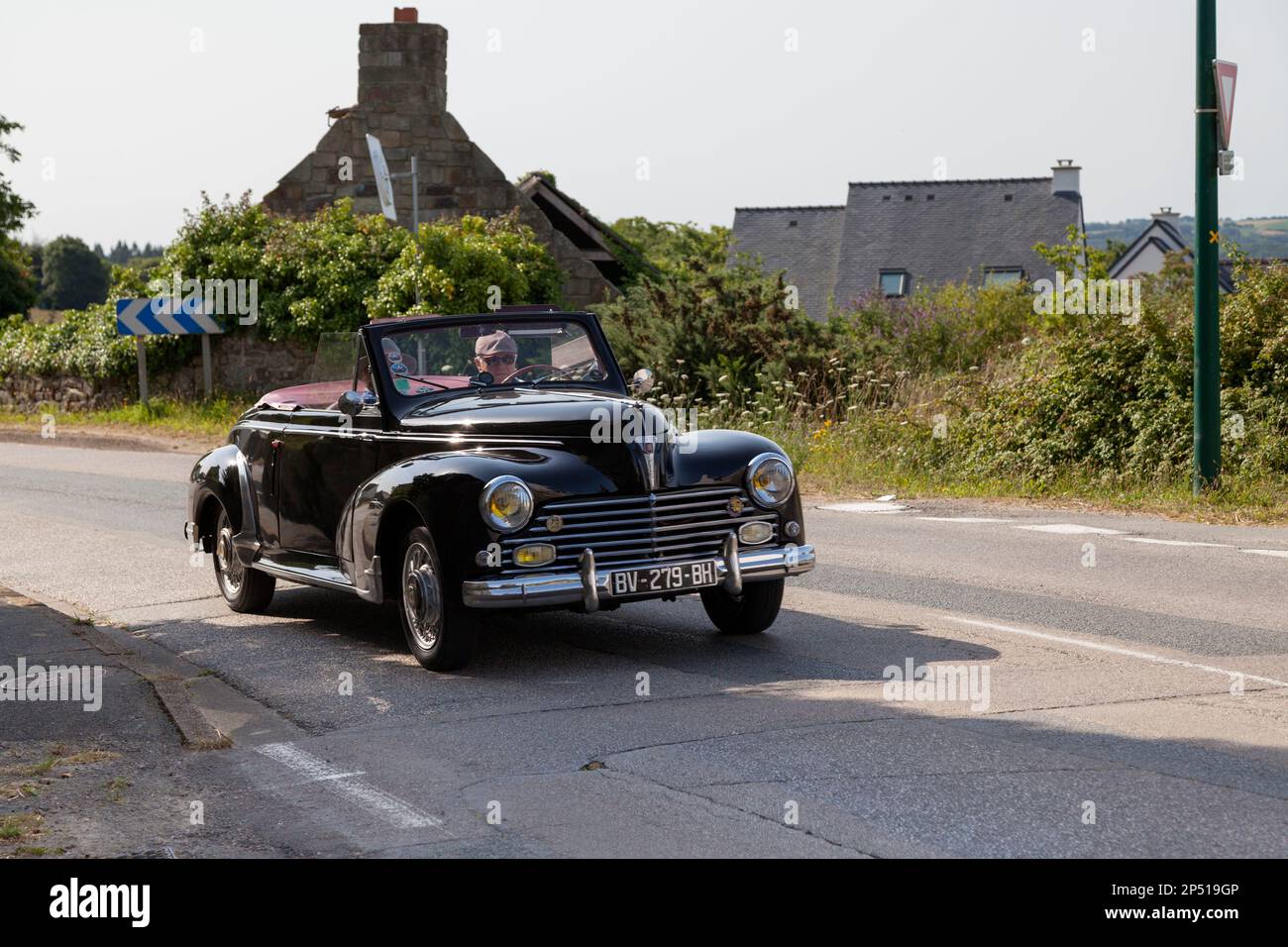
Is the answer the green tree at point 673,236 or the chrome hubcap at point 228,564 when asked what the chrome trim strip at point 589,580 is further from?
the green tree at point 673,236

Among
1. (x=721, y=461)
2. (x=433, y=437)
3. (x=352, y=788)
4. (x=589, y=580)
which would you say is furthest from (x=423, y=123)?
(x=352, y=788)

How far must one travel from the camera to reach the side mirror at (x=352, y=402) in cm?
879

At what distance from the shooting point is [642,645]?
27.9ft

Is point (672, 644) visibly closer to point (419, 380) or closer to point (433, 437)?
point (433, 437)

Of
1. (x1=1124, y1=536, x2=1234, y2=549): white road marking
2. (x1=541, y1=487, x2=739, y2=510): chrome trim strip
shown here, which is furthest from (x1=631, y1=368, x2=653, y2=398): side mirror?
(x1=1124, y1=536, x2=1234, y2=549): white road marking

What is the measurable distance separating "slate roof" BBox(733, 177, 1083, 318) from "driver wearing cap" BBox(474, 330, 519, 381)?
195ft

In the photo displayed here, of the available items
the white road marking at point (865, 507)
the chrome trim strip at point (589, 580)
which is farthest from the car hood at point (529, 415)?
the white road marking at point (865, 507)

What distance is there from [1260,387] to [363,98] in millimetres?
23708

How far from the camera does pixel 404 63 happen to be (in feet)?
113

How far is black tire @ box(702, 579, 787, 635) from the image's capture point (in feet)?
28.0

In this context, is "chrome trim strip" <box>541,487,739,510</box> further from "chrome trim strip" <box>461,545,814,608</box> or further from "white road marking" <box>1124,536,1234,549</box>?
"white road marking" <box>1124,536,1234,549</box>

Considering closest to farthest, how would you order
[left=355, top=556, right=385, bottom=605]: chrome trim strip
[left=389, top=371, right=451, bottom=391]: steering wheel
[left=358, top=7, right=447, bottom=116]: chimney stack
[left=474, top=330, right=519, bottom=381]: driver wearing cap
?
1. [left=355, top=556, right=385, bottom=605]: chrome trim strip
2. [left=389, top=371, right=451, bottom=391]: steering wheel
3. [left=474, top=330, right=519, bottom=381]: driver wearing cap
4. [left=358, top=7, right=447, bottom=116]: chimney stack

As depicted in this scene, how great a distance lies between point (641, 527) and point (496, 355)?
6.16 ft
